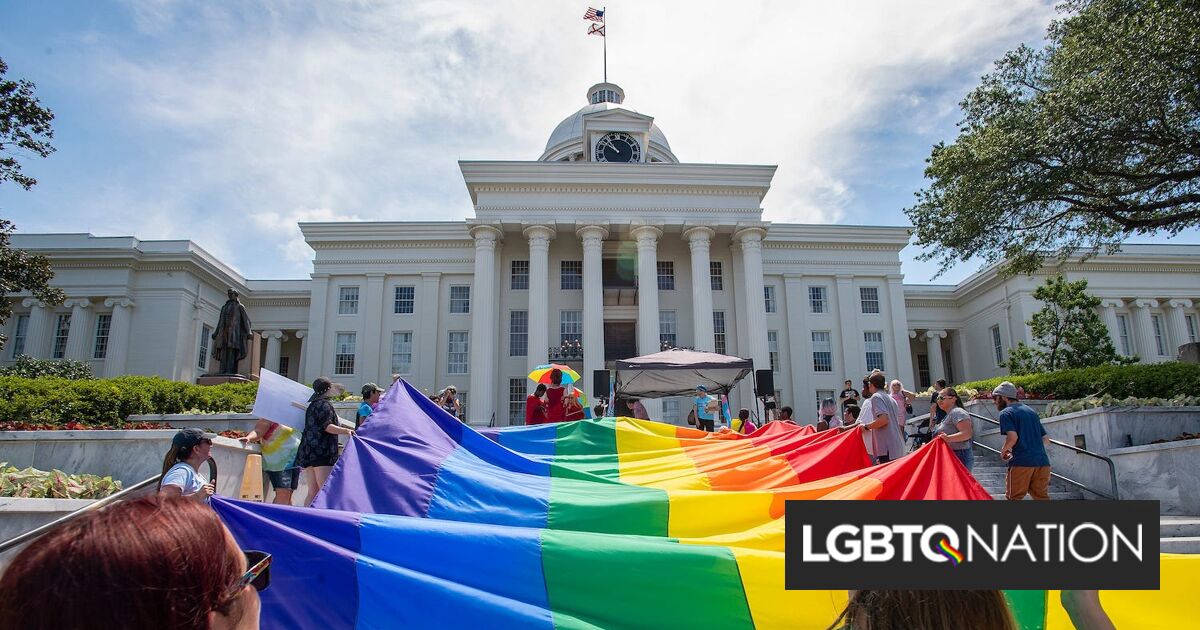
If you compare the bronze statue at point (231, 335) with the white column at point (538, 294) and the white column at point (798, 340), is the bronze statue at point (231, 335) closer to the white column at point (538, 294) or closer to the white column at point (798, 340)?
the white column at point (538, 294)

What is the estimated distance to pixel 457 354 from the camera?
124 ft

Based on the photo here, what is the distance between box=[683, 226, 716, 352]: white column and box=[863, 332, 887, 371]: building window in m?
10.0

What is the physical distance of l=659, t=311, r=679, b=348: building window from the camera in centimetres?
3684

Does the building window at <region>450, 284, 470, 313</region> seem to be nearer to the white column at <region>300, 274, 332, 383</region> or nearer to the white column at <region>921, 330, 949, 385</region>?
the white column at <region>300, 274, 332, 383</region>

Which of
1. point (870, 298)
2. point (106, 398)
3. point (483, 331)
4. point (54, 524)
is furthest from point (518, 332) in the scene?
point (54, 524)

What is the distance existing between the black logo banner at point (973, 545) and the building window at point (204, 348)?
4789 cm

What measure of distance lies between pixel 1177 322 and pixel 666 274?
35.3 meters

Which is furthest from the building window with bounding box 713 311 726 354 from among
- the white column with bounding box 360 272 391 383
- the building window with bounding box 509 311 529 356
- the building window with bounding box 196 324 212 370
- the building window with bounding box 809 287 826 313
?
the building window with bounding box 196 324 212 370

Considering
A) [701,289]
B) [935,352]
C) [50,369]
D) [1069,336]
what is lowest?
[50,369]

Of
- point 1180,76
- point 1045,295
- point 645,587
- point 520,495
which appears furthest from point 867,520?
point 1045,295

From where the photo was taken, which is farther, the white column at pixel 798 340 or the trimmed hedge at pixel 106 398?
the white column at pixel 798 340

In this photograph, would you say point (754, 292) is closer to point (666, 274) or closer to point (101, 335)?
point (666, 274)

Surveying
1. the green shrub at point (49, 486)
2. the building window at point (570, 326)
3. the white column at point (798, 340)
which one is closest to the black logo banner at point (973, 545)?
the green shrub at point (49, 486)

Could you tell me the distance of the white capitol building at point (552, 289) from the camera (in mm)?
35125
